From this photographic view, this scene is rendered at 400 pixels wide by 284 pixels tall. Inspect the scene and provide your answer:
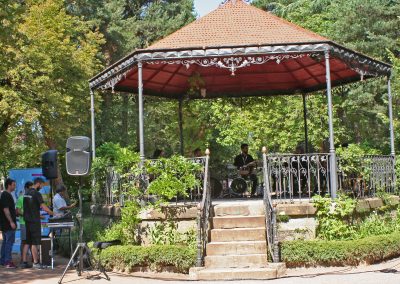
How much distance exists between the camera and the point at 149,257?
1209cm

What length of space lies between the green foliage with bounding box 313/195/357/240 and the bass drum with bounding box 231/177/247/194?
4529mm

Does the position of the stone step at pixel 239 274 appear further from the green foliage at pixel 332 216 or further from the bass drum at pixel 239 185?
the bass drum at pixel 239 185

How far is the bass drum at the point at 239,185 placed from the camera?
1698 centimetres

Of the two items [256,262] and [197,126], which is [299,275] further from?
[197,126]

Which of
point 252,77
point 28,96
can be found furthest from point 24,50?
point 252,77

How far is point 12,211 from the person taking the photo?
14422 millimetres

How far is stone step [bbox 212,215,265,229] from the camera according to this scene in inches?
495

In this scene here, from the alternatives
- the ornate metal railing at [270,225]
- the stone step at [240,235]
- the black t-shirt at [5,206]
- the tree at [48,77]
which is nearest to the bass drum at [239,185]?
the ornate metal railing at [270,225]

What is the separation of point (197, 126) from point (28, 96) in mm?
16892

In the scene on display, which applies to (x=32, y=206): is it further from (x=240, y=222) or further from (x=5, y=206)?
(x=240, y=222)

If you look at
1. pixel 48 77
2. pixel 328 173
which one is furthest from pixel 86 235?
pixel 48 77

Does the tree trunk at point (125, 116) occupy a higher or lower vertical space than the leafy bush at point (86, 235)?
higher

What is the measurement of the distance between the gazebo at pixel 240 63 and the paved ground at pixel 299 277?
6.08 feet

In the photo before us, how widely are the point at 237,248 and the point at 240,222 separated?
791mm
